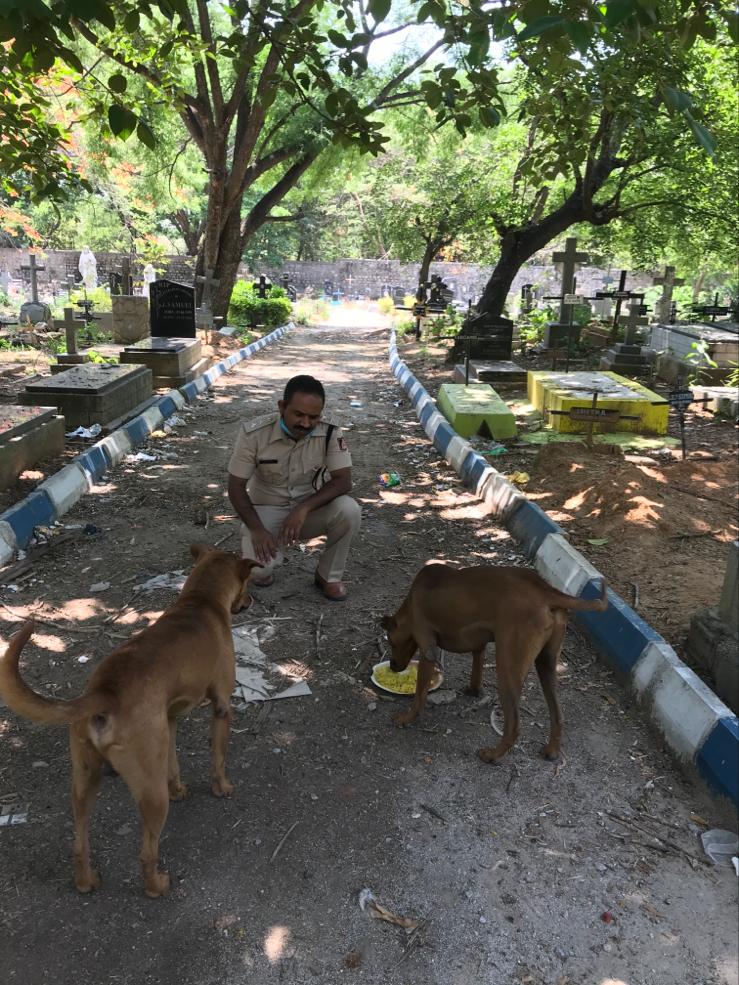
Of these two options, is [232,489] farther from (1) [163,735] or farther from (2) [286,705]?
(1) [163,735]

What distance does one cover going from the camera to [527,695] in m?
3.96

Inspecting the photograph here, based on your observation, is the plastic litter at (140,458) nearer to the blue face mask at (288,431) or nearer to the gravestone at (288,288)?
the blue face mask at (288,431)

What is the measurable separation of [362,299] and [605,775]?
42100mm

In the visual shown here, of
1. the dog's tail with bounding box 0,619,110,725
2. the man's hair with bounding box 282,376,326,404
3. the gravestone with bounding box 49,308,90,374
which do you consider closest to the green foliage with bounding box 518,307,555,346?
the gravestone with bounding box 49,308,90,374

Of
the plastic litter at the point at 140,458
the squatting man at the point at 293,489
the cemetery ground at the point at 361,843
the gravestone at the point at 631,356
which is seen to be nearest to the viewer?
the cemetery ground at the point at 361,843

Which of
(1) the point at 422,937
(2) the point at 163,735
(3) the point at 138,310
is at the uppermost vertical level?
(3) the point at 138,310

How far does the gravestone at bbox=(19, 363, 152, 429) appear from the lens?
8.89 metres

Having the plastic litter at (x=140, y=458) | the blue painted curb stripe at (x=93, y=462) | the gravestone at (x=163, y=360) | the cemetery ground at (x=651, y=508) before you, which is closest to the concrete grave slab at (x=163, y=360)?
the gravestone at (x=163, y=360)

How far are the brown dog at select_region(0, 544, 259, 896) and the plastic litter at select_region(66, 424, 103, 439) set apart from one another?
6061mm

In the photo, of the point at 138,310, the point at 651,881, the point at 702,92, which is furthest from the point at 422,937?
the point at 138,310

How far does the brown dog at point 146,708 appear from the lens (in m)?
2.28

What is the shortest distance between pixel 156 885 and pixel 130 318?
16.1m

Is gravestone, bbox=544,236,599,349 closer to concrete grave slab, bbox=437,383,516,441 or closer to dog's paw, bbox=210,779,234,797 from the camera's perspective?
concrete grave slab, bbox=437,383,516,441

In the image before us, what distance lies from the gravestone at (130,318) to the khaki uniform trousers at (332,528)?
13178 millimetres
